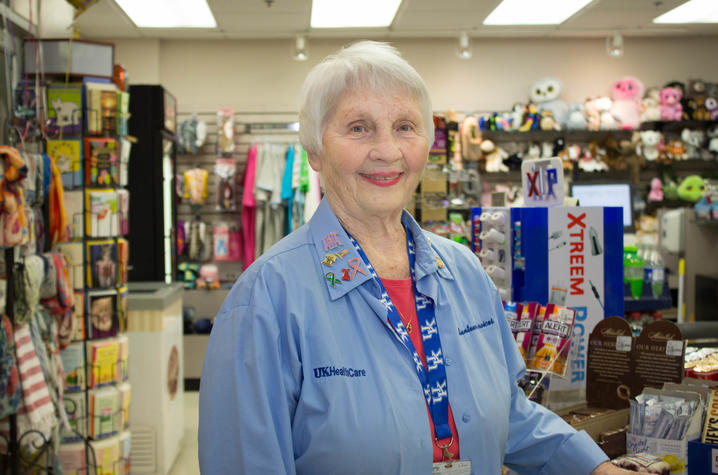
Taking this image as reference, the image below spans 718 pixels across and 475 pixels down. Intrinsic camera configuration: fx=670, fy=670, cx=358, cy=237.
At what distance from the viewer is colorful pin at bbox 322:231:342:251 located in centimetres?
140

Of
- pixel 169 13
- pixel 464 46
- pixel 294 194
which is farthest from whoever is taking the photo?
pixel 294 194

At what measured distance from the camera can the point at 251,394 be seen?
4.01ft

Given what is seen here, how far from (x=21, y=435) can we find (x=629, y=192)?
18.3 feet

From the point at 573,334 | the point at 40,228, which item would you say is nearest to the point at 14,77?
the point at 40,228

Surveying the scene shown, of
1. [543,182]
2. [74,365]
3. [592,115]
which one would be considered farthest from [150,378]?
[592,115]

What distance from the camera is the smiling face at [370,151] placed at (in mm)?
1413

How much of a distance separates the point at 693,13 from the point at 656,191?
183 centimetres

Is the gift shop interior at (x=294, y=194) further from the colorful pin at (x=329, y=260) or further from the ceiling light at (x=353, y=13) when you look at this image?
the colorful pin at (x=329, y=260)

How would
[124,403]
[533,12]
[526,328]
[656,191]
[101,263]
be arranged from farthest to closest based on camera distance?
[656,191] → [533,12] → [124,403] → [101,263] → [526,328]

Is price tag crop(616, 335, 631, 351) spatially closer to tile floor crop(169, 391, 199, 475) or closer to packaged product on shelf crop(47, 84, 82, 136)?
packaged product on shelf crop(47, 84, 82, 136)

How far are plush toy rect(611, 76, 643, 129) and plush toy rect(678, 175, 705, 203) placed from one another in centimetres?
80

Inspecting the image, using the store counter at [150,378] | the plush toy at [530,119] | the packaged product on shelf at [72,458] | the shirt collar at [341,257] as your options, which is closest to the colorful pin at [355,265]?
the shirt collar at [341,257]

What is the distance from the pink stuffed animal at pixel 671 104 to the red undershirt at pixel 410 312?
22.0ft

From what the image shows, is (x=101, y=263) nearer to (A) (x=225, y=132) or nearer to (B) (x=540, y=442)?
(B) (x=540, y=442)
